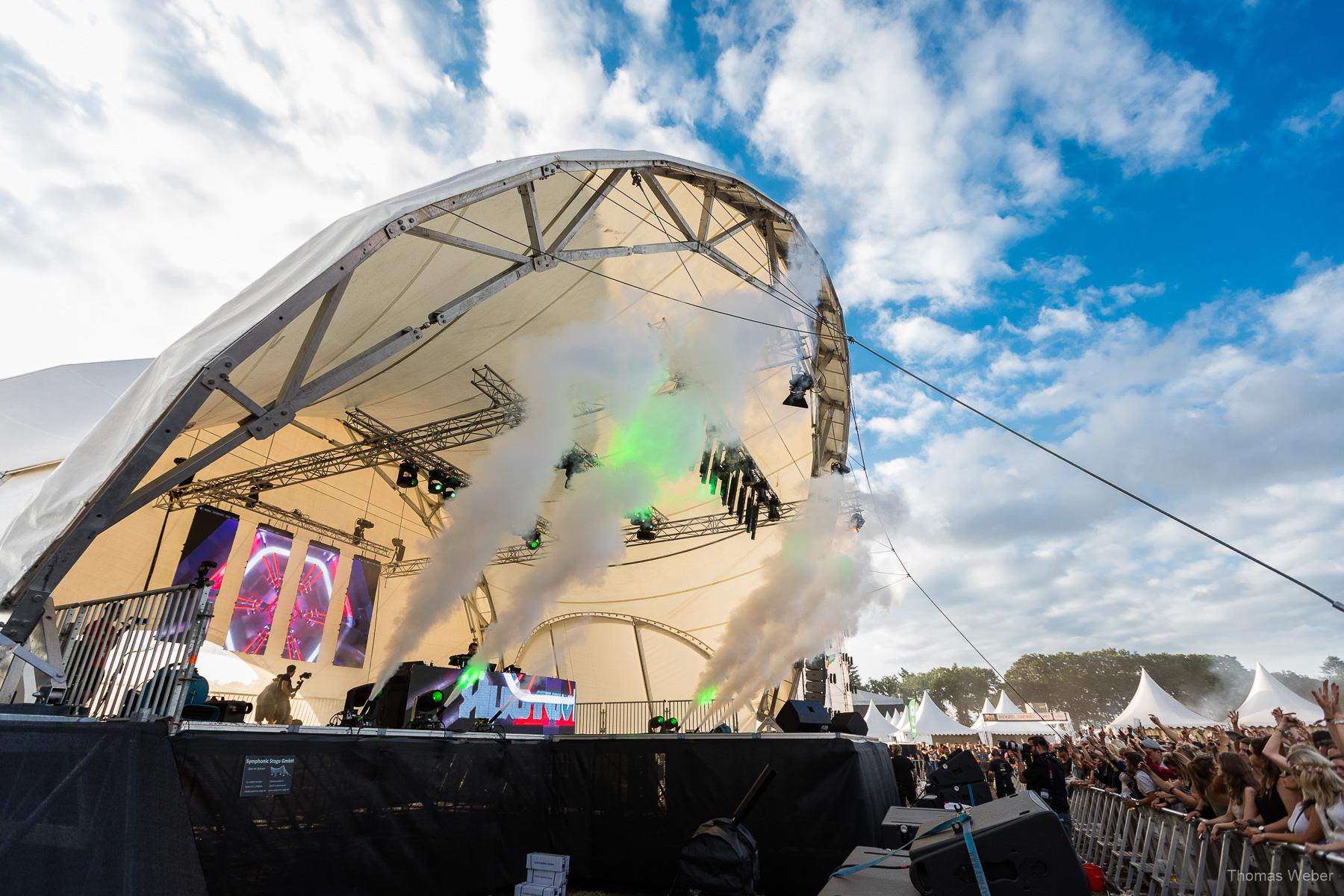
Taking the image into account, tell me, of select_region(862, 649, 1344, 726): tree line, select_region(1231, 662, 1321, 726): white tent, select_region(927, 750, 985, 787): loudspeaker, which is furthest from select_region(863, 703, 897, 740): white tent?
select_region(862, 649, 1344, 726): tree line

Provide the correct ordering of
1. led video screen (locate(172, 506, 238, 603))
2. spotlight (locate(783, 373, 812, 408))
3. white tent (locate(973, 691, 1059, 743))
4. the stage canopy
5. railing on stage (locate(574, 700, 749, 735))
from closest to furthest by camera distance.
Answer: the stage canopy < spotlight (locate(783, 373, 812, 408)) < led video screen (locate(172, 506, 238, 603)) < railing on stage (locate(574, 700, 749, 735)) < white tent (locate(973, 691, 1059, 743))

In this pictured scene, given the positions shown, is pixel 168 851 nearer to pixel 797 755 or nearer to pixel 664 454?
pixel 797 755

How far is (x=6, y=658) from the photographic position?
379cm

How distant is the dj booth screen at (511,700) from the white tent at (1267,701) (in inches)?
699

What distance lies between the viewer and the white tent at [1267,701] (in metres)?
16.3

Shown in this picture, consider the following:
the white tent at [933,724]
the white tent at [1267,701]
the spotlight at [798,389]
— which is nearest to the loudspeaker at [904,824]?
the spotlight at [798,389]

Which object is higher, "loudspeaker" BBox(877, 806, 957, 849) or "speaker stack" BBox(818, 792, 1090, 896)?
"speaker stack" BBox(818, 792, 1090, 896)

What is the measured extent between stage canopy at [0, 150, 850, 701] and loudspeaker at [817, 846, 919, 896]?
438 centimetres

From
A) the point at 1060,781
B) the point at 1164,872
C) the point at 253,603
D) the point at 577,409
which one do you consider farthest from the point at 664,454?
the point at 253,603

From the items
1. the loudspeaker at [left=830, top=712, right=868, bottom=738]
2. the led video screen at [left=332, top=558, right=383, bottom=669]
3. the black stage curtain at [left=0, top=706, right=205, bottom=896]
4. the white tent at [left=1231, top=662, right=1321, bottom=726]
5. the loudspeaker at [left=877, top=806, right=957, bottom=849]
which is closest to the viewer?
the black stage curtain at [left=0, top=706, right=205, bottom=896]

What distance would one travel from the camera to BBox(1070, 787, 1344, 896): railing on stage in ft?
9.62

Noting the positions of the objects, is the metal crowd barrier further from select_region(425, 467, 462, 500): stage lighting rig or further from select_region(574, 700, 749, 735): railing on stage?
select_region(574, 700, 749, 735): railing on stage

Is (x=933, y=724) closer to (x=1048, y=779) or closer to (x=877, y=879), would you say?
(x=1048, y=779)

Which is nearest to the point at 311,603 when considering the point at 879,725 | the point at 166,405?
the point at 166,405
